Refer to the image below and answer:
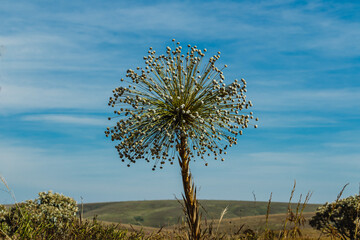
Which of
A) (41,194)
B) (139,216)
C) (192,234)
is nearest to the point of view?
(192,234)

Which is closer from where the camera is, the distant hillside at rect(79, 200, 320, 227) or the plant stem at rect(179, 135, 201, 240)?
the plant stem at rect(179, 135, 201, 240)

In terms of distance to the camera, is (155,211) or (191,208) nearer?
(191,208)

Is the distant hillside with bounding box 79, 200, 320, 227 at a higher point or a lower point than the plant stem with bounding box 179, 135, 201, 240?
lower

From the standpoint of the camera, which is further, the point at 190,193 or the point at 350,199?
the point at 350,199

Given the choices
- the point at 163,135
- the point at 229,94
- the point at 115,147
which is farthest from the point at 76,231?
the point at 229,94

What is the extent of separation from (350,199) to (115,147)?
1256 centimetres

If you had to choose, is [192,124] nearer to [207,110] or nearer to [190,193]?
[207,110]

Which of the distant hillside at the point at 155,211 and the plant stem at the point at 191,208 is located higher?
the plant stem at the point at 191,208

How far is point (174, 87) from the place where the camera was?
8719mm

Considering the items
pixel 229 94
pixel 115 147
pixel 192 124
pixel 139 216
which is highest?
pixel 229 94

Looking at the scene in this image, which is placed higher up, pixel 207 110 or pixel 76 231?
pixel 207 110

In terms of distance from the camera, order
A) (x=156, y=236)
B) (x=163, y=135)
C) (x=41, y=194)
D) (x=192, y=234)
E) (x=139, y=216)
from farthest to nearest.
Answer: (x=139, y=216), (x=41, y=194), (x=156, y=236), (x=163, y=135), (x=192, y=234)

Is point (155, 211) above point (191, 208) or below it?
below

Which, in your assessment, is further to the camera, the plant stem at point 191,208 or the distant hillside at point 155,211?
the distant hillside at point 155,211
